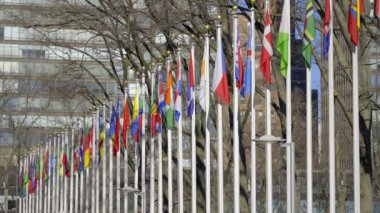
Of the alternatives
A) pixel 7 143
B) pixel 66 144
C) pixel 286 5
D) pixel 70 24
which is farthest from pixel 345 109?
pixel 7 143

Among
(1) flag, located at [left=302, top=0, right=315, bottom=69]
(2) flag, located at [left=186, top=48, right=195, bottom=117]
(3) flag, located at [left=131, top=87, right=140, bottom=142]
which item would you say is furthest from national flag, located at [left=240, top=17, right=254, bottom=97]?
(3) flag, located at [left=131, top=87, right=140, bottom=142]

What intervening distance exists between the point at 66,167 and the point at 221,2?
21.2 metres

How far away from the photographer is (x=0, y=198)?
354 feet

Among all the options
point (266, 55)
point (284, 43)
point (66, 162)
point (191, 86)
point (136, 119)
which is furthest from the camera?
point (66, 162)

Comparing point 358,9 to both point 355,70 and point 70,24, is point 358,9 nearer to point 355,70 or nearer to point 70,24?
point 355,70

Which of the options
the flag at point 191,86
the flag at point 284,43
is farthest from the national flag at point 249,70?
the flag at point 191,86

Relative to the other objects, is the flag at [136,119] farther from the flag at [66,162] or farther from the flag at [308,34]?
the flag at [308,34]

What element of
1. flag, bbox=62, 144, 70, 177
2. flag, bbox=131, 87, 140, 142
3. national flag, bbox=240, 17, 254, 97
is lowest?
flag, bbox=62, 144, 70, 177

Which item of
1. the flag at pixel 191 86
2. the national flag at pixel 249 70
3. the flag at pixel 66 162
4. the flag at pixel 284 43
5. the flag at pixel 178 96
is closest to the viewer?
the flag at pixel 284 43

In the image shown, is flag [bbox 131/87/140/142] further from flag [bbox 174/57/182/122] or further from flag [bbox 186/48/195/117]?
flag [bbox 186/48/195/117]

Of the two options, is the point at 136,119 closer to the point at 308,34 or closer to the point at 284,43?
the point at 284,43

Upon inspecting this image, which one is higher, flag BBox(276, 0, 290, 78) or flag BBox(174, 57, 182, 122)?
flag BBox(276, 0, 290, 78)

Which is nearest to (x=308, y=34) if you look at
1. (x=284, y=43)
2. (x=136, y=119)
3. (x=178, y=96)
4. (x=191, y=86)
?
(x=284, y=43)

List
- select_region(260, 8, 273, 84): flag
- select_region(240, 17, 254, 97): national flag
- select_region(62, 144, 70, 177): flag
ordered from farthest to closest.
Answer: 1. select_region(62, 144, 70, 177): flag
2. select_region(240, 17, 254, 97): national flag
3. select_region(260, 8, 273, 84): flag
